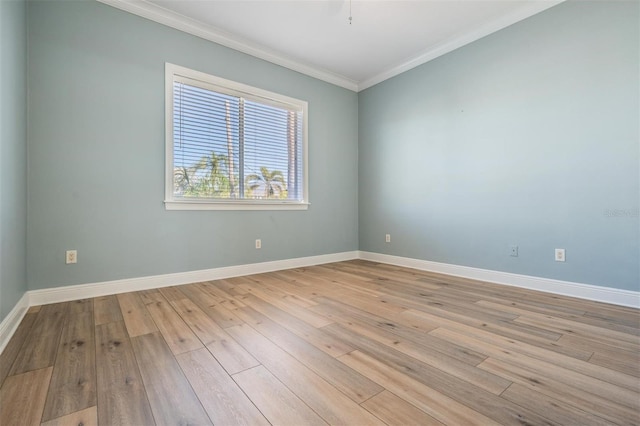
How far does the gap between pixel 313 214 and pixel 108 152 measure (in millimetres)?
2332

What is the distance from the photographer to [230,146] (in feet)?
10.5

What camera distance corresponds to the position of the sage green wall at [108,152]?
2236mm

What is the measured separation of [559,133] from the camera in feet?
8.16

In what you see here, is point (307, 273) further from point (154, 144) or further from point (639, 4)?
point (639, 4)

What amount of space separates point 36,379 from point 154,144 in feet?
6.71

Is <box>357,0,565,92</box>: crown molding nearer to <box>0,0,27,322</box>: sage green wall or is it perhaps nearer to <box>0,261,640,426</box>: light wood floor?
<box>0,261,640,426</box>: light wood floor

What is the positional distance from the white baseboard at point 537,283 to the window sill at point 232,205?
1602mm

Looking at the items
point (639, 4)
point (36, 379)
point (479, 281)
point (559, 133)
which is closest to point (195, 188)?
point (36, 379)

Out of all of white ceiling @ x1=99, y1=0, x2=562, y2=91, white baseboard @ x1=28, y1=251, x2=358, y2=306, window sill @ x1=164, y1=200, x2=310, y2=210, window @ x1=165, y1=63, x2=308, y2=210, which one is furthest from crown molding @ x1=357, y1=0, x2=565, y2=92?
white baseboard @ x1=28, y1=251, x2=358, y2=306

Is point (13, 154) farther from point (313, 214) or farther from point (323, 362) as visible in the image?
point (313, 214)

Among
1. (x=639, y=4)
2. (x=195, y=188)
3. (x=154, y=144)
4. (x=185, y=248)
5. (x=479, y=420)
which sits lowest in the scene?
(x=479, y=420)

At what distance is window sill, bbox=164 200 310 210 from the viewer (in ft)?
9.23

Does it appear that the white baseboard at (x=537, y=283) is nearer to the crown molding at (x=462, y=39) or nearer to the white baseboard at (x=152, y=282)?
the white baseboard at (x=152, y=282)

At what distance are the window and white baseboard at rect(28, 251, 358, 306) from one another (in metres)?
0.68
